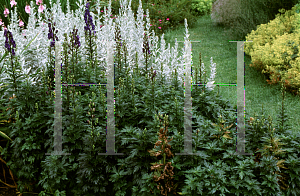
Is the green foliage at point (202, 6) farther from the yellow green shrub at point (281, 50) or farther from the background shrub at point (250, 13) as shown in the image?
the yellow green shrub at point (281, 50)

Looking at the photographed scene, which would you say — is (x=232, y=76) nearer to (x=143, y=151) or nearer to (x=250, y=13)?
(x=250, y=13)

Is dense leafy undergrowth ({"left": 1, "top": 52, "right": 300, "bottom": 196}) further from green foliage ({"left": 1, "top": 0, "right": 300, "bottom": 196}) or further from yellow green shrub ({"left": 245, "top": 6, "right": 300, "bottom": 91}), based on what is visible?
yellow green shrub ({"left": 245, "top": 6, "right": 300, "bottom": 91})

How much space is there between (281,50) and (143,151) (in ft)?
14.9

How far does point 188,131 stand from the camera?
2654 mm

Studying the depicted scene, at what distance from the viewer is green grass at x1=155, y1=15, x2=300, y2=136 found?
495cm

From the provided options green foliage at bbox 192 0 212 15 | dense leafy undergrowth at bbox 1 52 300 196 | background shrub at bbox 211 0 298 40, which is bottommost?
dense leafy undergrowth at bbox 1 52 300 196

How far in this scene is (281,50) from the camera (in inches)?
232

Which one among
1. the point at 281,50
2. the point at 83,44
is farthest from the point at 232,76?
the point at 83,44

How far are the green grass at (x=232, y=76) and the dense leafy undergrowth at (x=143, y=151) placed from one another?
586 millimetres

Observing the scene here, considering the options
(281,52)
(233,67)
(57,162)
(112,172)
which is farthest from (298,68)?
(57,162)

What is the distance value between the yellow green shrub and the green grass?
0.30 m

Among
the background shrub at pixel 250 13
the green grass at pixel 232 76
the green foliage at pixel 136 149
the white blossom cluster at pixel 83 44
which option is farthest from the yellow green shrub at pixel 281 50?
the green foliage at pixel 136 149

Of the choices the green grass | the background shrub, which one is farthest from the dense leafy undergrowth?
the background shrub

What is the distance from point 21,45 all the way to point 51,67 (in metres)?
0.88
